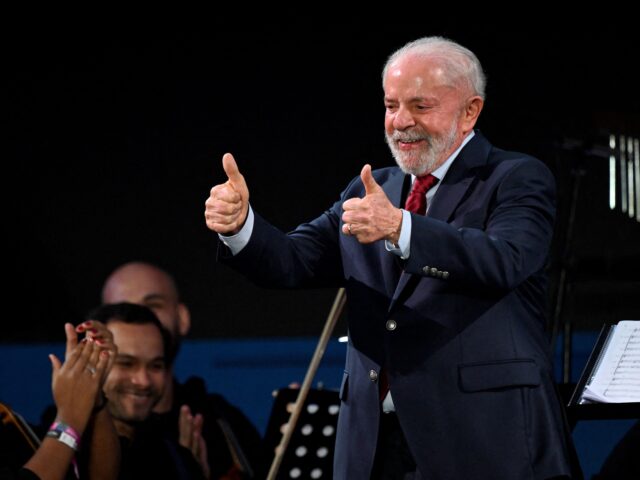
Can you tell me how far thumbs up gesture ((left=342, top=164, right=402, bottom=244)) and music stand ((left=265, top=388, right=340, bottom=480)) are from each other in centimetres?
158

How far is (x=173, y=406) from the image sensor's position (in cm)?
391

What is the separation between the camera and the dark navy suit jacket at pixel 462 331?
6.39 ft

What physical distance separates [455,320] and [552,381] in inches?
8.4

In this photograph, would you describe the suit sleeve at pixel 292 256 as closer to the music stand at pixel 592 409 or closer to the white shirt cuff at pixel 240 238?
the white shirt cuff at pixel 240 238

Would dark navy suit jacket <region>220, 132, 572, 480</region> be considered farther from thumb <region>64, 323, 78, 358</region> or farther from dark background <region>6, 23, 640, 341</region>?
dark background <region>6, 23, 640, 341</region>

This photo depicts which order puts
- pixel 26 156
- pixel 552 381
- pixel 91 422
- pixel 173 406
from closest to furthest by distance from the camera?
1. pixel 552 381
2. pixel 91 422
3. pixel 173 406
4. pixel 26 156

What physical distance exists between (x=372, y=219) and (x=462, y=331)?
282 millimetres

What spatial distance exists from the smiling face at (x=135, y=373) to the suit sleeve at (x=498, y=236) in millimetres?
1648

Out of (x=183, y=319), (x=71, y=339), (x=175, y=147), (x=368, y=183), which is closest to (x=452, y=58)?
(x=368, y=183)

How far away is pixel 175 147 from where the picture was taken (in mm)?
5035

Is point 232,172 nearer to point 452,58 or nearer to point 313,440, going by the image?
point 452,58

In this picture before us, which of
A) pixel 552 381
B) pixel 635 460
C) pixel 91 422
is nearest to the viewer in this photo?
pixel 552 381

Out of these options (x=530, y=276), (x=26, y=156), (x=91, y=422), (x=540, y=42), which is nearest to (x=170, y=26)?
(x=26, y=156)

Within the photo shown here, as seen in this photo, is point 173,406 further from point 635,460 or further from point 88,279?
point 635,460
